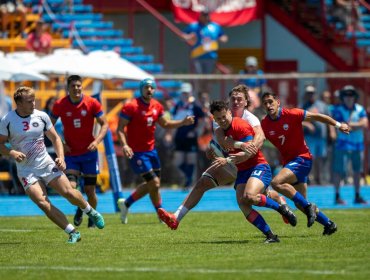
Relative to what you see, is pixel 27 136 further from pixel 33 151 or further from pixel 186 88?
pixel 186 88

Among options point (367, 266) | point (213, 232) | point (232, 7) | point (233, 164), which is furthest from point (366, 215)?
point (232, 7)

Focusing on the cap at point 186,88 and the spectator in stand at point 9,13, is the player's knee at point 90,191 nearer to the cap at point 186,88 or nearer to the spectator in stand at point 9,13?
the cap at point 186,88

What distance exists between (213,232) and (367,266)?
191 inches

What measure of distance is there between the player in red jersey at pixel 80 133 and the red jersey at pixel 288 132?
288cm

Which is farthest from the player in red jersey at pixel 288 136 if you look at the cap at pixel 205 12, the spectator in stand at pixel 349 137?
the cap at pixel 205 12

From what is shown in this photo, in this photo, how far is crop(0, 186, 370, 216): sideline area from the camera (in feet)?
74.7

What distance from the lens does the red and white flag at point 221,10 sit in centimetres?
3394

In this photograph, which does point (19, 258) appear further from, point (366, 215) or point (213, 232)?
point (366, 215)

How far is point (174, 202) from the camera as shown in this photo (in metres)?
24.3

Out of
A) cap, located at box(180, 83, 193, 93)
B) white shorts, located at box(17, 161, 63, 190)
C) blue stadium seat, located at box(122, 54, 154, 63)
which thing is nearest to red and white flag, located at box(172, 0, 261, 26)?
blue stadium seat, located at box(122, 54, 154, 63)

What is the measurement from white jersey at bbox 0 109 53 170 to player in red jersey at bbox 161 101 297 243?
226 cm

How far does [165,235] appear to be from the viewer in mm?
16203

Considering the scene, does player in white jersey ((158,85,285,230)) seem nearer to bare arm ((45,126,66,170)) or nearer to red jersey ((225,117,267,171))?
red jersey ((225,117,267,171))

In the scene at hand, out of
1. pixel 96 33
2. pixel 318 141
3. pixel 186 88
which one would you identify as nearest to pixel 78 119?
pixel 186 88
